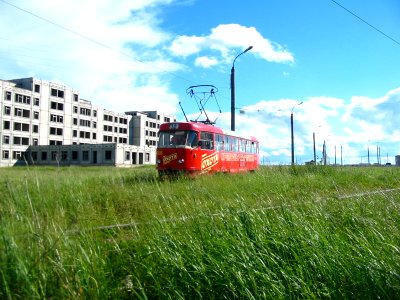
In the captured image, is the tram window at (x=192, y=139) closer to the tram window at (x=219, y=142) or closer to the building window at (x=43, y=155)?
the tram window at (x=219, y=142)

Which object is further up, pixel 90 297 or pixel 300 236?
pixel 300 236

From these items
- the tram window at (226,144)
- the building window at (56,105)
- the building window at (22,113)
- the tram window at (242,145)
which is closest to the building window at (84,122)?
the building window at (56,105)

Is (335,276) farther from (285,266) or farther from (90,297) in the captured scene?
(90,297)

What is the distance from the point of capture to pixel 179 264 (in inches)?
155

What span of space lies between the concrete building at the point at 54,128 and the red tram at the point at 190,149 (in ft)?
175

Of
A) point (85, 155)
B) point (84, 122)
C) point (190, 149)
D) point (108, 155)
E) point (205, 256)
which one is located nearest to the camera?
point (205, 256)

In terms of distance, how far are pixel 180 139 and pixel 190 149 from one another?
0.76m

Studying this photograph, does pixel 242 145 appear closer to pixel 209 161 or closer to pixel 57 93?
pixel 209 161

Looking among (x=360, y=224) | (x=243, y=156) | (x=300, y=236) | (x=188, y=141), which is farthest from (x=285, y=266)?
(x=243, y=156)


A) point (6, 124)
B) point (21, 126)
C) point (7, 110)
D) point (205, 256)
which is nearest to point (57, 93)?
point (21, 126)

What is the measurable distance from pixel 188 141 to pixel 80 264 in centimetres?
1525

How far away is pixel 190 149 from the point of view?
1878 cm

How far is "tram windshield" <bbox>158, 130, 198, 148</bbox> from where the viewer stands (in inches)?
746

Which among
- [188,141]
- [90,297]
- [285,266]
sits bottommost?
[90,297]
